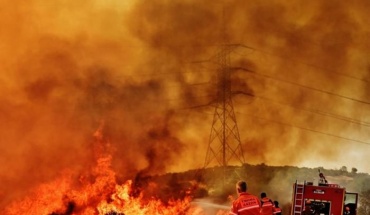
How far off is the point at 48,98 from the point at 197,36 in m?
5.58

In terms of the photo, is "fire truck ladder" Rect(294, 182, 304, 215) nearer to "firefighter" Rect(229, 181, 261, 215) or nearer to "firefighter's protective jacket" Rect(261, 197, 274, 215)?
"firefighter's protective jacket" Rect(261, 197, 274, 215)

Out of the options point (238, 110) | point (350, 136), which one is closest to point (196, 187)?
point (238, 110)

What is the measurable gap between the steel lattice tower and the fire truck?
8221 millimetres

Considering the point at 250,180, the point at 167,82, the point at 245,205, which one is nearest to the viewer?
the point at 245,205

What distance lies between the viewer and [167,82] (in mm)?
17953

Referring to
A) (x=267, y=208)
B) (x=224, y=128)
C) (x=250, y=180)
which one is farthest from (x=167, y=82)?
(x=267, y=208)

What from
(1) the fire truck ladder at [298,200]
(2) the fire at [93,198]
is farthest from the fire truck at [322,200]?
(2) the fire at [93,198]

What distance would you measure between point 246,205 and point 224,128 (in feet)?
40.7

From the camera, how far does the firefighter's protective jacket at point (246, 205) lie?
278 inches

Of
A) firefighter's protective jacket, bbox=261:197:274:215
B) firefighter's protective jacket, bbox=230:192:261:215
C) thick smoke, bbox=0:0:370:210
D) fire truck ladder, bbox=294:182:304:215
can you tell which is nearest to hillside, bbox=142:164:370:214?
thick smoke, bbox=0:0:370:210

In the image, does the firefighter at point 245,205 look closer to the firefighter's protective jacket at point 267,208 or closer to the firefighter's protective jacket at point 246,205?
the firefighter's protective jacket at point 246,205

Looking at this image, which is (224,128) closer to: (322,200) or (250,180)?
(250,180)

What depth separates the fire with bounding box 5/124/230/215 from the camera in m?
13.9

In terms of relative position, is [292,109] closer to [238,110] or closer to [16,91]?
[238,110]
